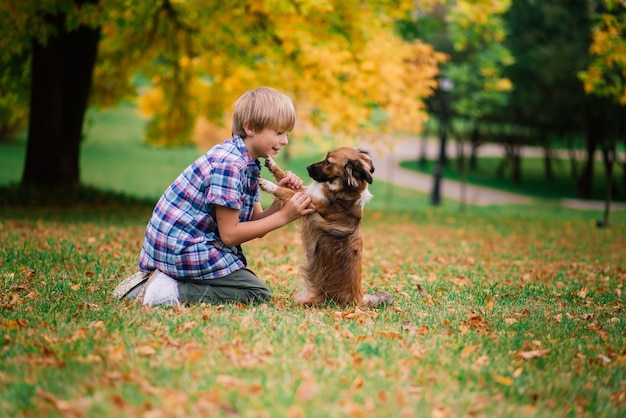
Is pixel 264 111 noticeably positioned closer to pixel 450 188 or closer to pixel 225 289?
pixel 225 289

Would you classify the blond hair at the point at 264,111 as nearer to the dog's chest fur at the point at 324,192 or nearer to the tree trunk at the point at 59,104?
the dog's chest fur at the point at 324,192

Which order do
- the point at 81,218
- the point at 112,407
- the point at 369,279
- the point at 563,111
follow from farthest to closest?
the point at 563,111 → the point at 81,218 → the point at 369,279 → the point at 112,407

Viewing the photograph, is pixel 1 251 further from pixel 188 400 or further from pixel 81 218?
pixel 188 400

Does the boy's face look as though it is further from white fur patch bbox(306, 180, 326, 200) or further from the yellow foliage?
the yellow foliage

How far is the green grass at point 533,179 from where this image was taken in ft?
136

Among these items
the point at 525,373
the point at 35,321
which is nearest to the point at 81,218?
the point at 35,321

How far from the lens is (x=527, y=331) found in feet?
17.5

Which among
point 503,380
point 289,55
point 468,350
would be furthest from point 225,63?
point 503,380

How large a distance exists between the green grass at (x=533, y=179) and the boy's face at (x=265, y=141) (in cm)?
3688

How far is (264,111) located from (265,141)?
9.8 inches

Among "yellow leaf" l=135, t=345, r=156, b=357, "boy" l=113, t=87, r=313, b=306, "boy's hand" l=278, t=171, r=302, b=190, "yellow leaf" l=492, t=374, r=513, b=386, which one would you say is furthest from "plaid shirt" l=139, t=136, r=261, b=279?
"yellow leaf" l=492, t=374, r=513, b=386

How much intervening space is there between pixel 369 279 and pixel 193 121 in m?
12.2

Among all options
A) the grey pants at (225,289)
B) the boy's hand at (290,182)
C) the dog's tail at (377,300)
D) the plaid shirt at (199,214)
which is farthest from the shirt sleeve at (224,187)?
the dog's tail at (377,300)

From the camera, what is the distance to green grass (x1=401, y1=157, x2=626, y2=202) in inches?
1630
